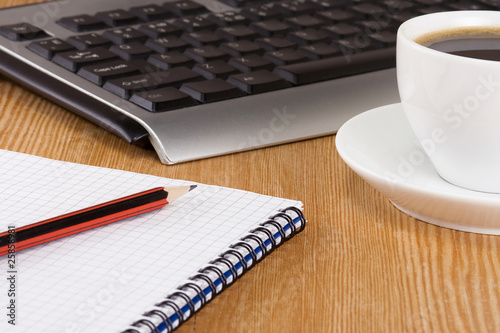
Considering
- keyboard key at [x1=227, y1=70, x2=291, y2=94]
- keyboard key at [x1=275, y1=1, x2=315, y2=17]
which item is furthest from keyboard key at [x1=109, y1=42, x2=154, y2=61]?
keyboard key at [x1=275, y1=1, x2=315, y2=17]

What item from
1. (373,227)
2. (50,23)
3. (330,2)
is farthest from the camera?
(330,2)

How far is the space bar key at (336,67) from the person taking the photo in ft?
2.32

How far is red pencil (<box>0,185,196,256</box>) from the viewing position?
0.45 m

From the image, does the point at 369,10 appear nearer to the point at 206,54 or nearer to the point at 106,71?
the point at 206,54

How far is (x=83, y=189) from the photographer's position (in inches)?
20.8

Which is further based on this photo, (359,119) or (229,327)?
(359,119)

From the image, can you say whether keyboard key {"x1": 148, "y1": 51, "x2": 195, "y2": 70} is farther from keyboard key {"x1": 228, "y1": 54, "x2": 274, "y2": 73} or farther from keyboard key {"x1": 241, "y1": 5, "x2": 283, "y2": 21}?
keyboard key {"x1": 241, "y1": 5, "x2": 283, "y2": 21}

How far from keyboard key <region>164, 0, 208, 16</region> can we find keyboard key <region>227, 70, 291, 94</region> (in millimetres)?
201

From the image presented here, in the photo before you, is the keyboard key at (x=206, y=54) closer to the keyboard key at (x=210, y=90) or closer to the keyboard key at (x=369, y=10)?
the keyboard key at (x=210, y=90)

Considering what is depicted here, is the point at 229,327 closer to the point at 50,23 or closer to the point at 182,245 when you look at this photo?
the point at 182,245

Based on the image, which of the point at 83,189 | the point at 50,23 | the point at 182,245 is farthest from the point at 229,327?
the point at 50,23

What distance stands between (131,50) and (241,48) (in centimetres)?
11

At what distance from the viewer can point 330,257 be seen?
1.59ft

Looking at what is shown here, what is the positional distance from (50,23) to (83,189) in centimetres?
35
